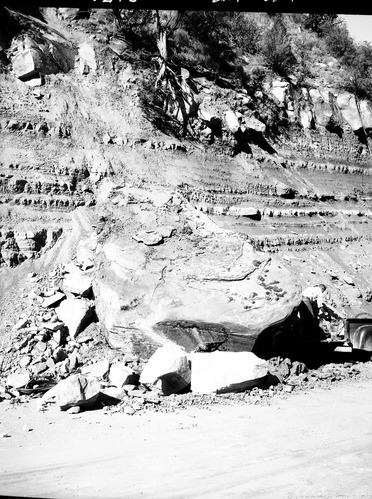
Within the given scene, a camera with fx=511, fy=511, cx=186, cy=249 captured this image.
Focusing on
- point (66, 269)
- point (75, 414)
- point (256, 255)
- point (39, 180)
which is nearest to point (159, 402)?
point (75, 414)

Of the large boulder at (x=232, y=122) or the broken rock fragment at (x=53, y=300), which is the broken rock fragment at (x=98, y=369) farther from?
the large boulder at (x=232, y=122)

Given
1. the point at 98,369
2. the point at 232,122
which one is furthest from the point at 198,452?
the point at 232,122

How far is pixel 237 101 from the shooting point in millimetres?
16250

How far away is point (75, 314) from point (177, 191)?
5.45 meters

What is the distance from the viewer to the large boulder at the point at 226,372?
21.7 ft

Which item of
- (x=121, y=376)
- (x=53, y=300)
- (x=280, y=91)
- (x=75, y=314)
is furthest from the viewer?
(x=280, y=91)

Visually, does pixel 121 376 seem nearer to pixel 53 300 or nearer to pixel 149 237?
pixel 53 300

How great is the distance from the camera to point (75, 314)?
823 centimetres

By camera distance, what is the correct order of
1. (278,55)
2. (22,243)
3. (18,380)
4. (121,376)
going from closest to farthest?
(121,376), (18,380), (22,243), (278,55)

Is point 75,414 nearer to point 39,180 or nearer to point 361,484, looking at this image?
point 361,484

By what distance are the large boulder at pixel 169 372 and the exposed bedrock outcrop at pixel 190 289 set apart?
626 millimetres

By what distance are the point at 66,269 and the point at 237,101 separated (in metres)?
9.33

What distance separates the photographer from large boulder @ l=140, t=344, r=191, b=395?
21.5 ft

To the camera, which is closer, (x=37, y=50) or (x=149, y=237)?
(x=149, y=237)
